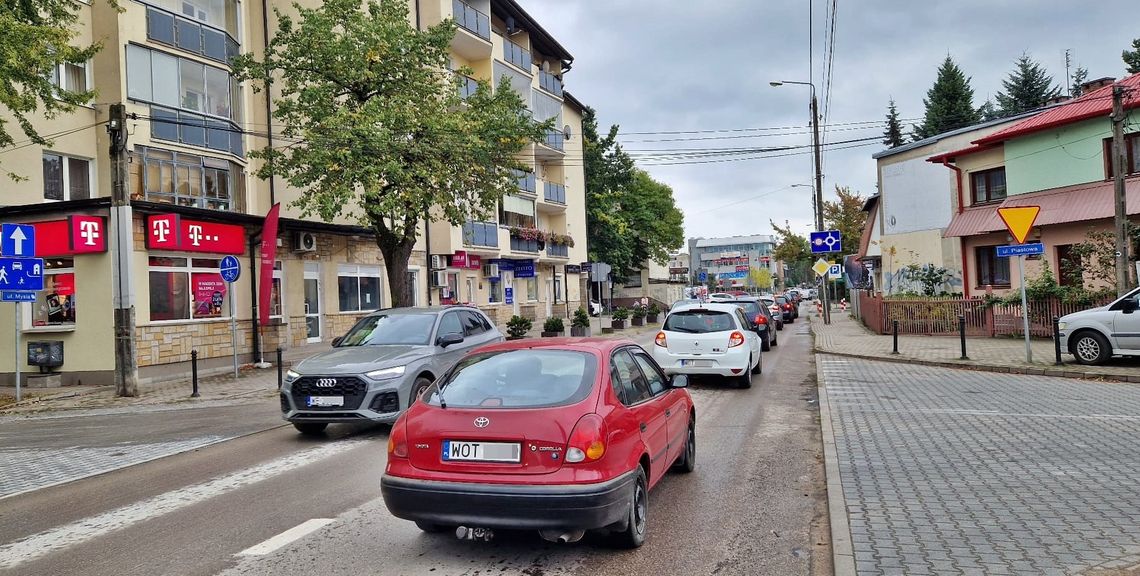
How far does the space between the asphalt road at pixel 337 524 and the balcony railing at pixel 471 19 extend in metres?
28.3

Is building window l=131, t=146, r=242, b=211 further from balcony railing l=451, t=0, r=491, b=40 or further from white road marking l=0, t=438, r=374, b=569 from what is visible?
balcony railing l=451, t=0, r=491, b=40

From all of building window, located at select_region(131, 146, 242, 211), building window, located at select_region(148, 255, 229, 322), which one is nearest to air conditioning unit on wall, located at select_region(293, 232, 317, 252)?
building window, located at select_region(131, 146, 242, 211)

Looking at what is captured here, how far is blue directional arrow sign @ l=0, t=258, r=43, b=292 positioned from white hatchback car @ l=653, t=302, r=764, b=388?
12.3 m

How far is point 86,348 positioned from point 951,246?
31.1 meters

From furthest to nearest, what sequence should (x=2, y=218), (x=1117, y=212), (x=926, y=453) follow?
(x=2, y=218), (x=1117, y=212), (x=926, y=453)

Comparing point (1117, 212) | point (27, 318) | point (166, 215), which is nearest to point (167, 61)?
point (166, 215)

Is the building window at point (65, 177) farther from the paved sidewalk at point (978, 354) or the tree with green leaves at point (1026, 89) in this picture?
the tree with green leaves at point (1026, 89)

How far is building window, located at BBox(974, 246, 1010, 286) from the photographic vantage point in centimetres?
2595

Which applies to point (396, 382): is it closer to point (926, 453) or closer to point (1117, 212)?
point (926, 453)

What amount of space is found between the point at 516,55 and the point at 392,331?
103 feet

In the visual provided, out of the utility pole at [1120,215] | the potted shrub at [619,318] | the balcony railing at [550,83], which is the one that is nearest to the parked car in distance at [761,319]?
the utility pole at [1120,215]

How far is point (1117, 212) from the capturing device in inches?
666

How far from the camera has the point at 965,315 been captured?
2247cm

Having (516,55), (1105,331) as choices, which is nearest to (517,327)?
(1105,331)
